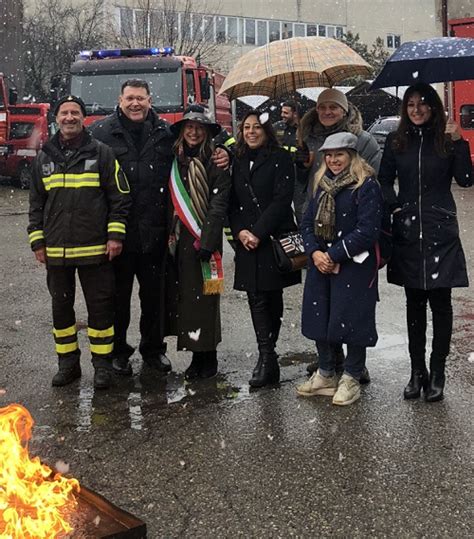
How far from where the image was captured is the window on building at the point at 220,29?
4531 centimetres

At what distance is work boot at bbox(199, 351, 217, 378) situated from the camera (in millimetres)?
5660

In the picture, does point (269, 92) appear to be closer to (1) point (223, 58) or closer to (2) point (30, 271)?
(2) point (30, 271)

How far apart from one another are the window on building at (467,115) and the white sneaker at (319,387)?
47.3 ft

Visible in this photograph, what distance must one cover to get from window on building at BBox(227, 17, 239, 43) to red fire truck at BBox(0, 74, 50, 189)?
27556 mm

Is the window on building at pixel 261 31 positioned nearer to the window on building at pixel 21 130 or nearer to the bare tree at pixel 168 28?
the bare tree at pixel 168 28

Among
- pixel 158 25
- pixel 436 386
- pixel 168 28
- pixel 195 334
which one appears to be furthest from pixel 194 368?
pixel 158 25

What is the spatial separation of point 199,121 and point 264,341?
5.18ft

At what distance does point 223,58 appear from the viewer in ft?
151

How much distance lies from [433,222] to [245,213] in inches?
50.7

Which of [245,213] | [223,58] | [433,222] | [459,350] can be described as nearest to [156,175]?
[245,213]

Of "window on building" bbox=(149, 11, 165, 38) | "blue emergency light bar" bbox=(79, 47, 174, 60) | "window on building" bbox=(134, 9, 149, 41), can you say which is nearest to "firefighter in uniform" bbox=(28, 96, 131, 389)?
"blue emergency light bar" bbox=(79, 47, 174, 60)

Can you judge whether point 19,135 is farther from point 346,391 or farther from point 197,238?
point 346,391

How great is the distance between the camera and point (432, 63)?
5031mm

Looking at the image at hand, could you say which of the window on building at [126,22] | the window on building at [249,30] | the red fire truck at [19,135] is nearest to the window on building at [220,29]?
the window on building at [249,30]
